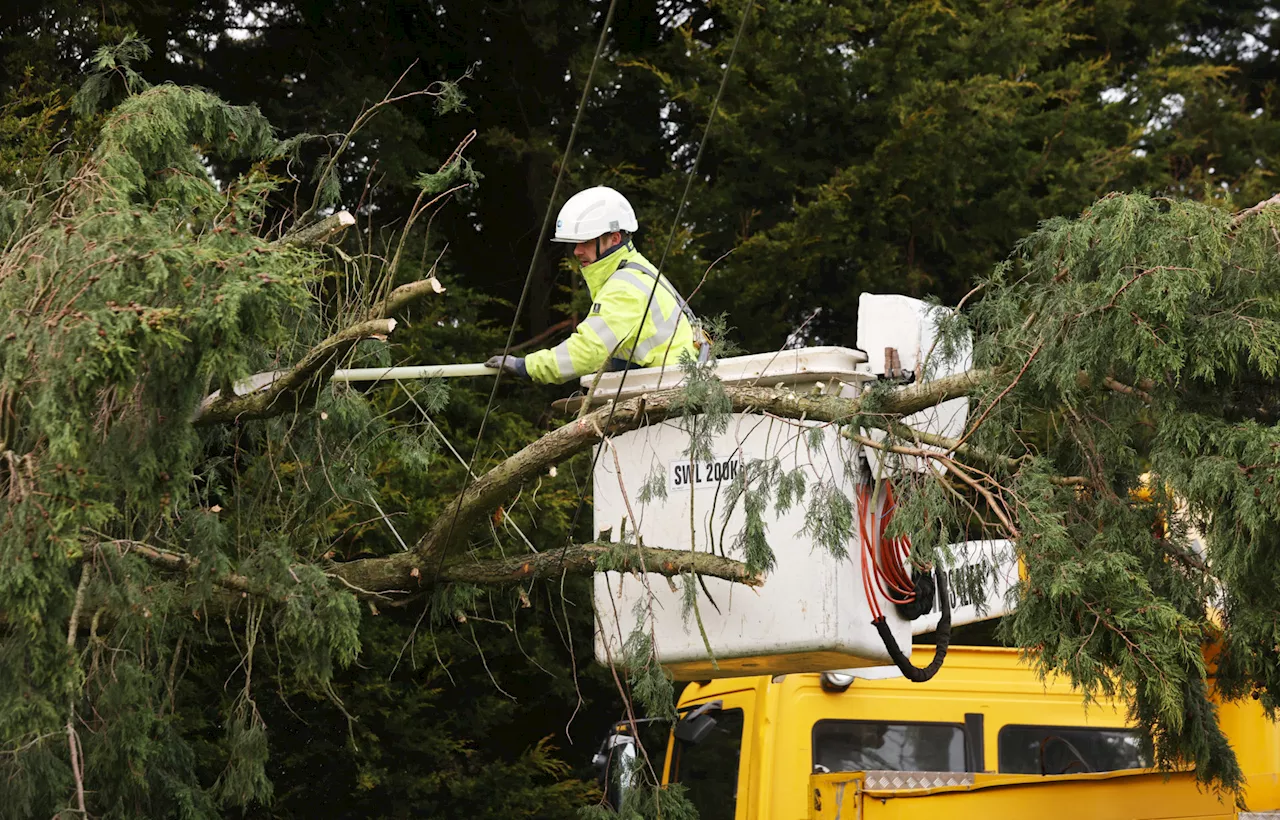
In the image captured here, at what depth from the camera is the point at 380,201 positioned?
10.0 metres

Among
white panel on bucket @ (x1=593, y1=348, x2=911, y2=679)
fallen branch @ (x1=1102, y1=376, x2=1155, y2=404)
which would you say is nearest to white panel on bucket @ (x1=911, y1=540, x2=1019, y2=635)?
white panel on bucket @ (x1=593, y1=348, x2=911, y2=679)

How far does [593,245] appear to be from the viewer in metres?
5.71

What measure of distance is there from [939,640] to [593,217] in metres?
1.83

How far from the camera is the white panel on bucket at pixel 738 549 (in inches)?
192

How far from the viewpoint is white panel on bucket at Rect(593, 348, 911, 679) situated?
488cm

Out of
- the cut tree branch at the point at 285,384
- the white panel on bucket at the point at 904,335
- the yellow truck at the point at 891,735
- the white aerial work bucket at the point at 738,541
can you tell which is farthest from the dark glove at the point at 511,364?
the yellow truck at the point at 891,735

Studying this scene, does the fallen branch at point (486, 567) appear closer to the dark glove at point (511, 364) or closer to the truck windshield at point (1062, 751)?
the dark glove at point (511, 364)

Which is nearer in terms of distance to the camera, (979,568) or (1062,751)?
(979,568)

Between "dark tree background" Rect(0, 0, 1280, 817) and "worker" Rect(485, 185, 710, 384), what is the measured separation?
10.2 ft

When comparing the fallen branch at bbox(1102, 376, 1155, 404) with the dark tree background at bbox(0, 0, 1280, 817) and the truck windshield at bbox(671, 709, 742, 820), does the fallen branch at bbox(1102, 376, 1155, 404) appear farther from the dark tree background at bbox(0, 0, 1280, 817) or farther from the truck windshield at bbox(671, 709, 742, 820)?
the dark tree background at bbox(0, 0, 1280, 817)

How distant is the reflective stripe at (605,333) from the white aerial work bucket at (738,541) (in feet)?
0.33

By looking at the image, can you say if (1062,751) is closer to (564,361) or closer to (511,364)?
(564,361)

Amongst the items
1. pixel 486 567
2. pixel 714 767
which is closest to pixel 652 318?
pixel 486 567

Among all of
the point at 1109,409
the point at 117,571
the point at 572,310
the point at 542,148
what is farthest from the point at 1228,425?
the point at 542,148
